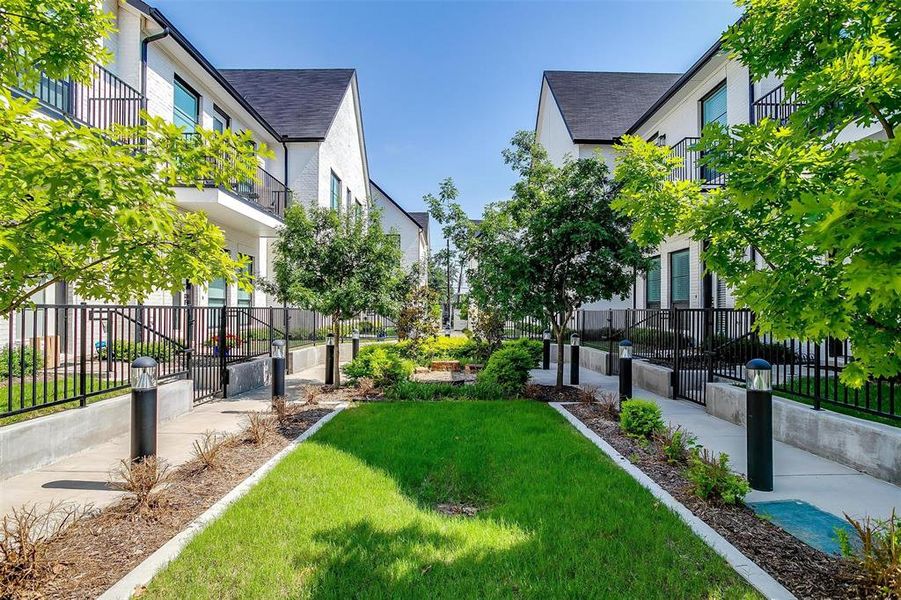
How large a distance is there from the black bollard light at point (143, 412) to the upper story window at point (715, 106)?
15.5 m

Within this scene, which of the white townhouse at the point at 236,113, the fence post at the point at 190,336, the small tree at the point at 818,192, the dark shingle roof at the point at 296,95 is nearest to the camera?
the small tree at the point at 818,192

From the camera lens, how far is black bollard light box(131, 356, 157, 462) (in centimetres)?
434

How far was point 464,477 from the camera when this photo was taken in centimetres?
469

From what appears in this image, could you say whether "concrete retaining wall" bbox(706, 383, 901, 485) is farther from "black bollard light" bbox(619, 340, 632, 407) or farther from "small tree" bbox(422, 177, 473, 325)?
"small tree" bbox(422, 177, 473, 325)

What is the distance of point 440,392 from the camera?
908 centimetres

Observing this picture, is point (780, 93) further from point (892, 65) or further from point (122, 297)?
point (122, 297)

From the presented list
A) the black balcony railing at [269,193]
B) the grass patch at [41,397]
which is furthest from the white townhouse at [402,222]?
the grass patch at [41,397]

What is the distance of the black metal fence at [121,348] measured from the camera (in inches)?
224

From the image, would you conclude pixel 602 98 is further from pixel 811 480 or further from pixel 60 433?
pixel 60 433

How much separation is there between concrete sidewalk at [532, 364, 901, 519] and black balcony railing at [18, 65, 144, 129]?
12.0 meters

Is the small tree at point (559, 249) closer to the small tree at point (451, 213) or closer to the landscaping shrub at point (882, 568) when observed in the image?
the small tree at point (451, 213)

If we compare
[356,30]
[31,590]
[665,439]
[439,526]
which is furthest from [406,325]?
[31,590]

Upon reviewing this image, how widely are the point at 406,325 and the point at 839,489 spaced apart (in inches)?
460

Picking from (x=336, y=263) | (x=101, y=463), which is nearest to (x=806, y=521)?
(x=101, y=463)
